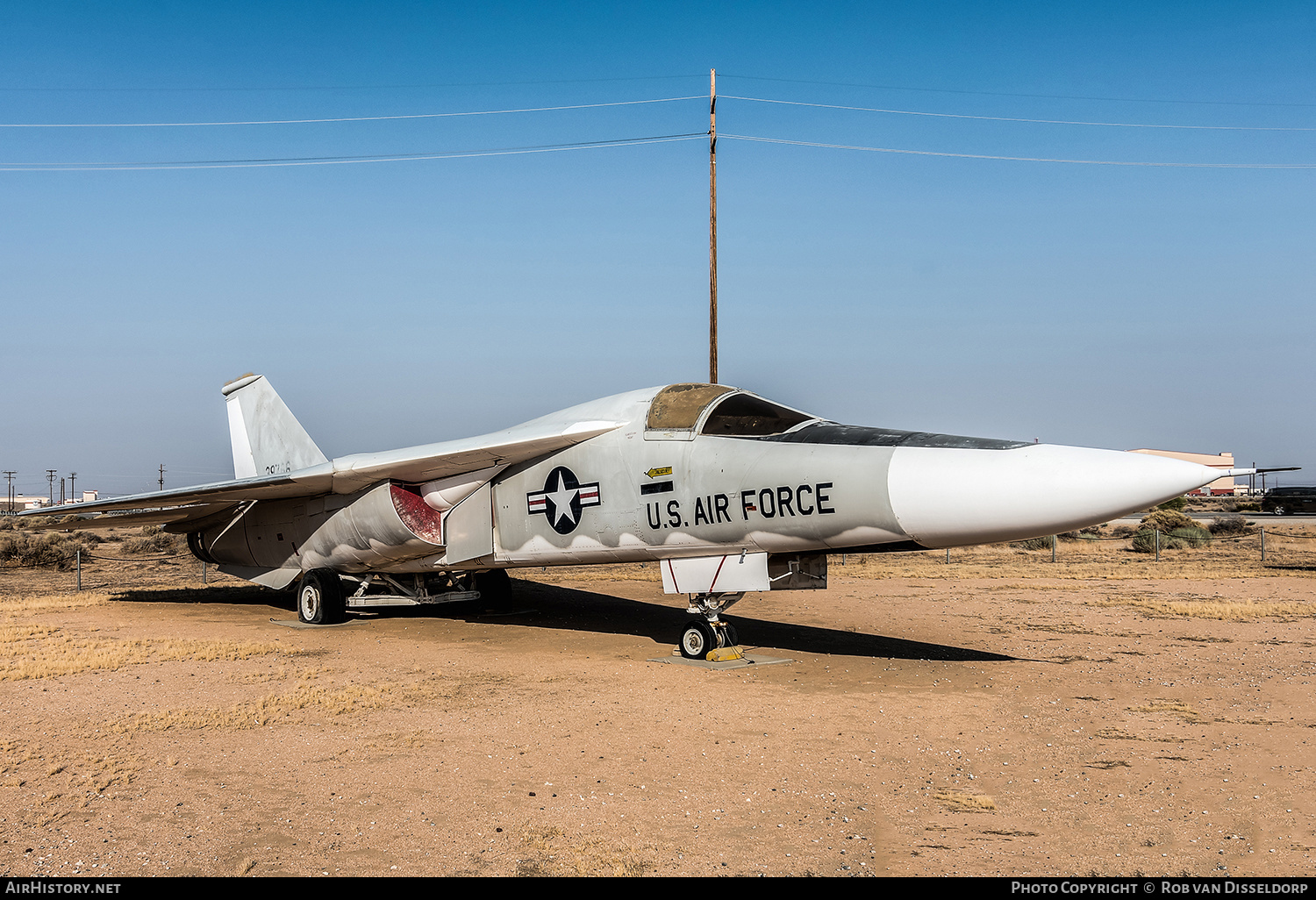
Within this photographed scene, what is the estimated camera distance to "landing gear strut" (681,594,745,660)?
951 cm

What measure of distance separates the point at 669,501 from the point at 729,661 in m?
1.77

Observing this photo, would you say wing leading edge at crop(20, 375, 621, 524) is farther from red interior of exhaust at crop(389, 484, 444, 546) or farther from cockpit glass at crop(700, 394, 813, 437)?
cockpit glass at crop(700, 394, 813, 437)

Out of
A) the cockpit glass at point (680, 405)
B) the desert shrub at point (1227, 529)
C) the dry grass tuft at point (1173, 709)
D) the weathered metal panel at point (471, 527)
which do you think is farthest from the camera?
the desert shrub at point (1227, 529)

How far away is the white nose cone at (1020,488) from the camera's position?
659cm

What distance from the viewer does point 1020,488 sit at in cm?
712

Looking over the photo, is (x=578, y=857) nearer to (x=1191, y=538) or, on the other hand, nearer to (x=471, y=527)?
(x=471, y=527)

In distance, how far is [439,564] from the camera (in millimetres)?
12047

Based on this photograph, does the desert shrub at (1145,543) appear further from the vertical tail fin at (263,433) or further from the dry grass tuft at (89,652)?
the dry grass tuft at (89,652)

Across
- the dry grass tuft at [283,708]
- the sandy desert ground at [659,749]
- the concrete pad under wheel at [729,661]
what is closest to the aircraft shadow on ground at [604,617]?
the sandy desert ground at [659,749]

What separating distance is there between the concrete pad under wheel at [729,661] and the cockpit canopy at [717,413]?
2337 millimetres

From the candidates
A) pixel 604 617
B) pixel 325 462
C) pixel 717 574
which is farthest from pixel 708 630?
pixel 325 462
